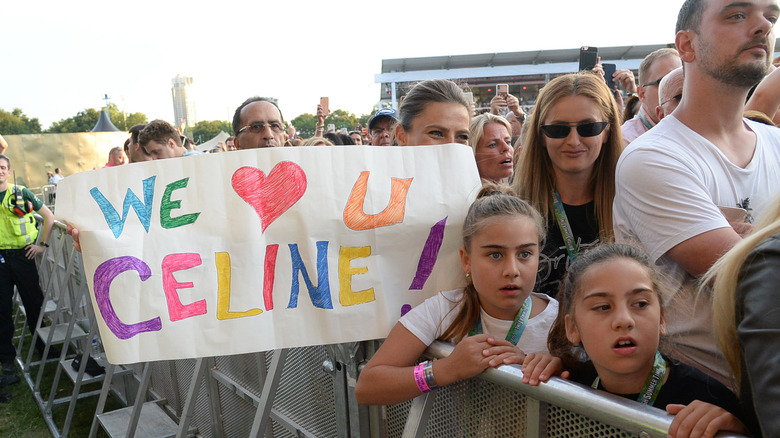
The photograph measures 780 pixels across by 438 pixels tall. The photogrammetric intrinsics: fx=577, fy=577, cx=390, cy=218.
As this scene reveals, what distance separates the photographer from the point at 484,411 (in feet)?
4.96

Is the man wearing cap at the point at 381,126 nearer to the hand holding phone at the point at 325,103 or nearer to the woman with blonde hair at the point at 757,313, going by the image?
the hand holding phone at the point at 325,103

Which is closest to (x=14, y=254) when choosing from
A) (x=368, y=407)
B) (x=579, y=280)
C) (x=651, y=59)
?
(x=368, y=407)

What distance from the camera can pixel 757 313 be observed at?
827mm

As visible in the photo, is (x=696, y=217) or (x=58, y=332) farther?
(x=58, y=332)

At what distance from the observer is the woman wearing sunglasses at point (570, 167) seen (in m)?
2.13

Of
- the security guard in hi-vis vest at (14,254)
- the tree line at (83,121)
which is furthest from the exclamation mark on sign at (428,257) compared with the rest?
the tree line at (83,121)

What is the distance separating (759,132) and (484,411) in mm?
1362

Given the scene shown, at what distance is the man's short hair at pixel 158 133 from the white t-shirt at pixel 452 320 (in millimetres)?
3291

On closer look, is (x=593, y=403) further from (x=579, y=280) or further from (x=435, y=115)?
(x=435, y=115)

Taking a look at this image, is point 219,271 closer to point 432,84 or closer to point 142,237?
point 142,237

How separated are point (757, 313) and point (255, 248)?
1489 mm

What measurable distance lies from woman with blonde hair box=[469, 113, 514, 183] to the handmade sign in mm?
955

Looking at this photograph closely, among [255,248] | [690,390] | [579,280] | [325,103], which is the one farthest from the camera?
[325,103]

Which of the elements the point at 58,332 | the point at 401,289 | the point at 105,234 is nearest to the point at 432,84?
the point at 401,289
